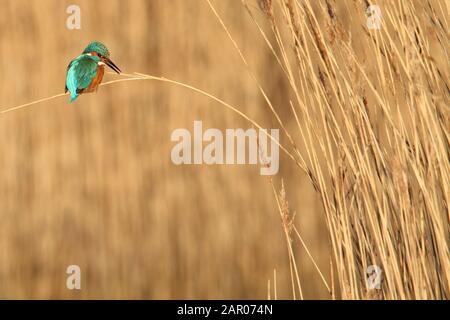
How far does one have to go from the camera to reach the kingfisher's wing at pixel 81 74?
186 centimetres

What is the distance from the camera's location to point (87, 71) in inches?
74.2

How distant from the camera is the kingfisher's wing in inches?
73.3

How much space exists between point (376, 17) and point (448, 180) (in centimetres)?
30

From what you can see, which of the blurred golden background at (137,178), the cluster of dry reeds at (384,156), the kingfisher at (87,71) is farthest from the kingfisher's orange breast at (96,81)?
the blurred golden background at (137,178)

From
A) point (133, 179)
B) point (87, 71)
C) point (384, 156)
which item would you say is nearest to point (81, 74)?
point (87, 71)

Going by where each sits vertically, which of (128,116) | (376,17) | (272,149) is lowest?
(376,17)

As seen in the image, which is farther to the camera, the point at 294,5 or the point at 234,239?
the point at 234,239

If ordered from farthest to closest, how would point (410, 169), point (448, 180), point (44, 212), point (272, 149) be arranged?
point (44, 212) < point (272, 149) < point (410, 169) < point (448, 180)

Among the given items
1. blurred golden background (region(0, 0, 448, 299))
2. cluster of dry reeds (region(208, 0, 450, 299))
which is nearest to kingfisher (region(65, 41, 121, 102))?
cluster of dry reeds (region(208, 0, 450, 299))

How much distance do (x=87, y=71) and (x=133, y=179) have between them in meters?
1.37

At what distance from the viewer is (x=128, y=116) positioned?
3.23 m

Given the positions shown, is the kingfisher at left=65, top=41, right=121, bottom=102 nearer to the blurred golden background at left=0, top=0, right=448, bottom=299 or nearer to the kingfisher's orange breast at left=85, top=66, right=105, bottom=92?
the kingfisher's orange breast at left=85, top=66, right=105, bottom=92
